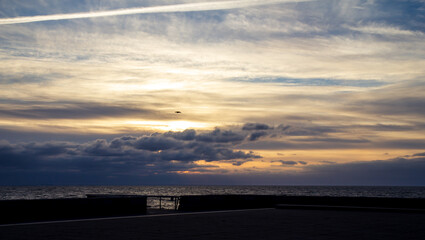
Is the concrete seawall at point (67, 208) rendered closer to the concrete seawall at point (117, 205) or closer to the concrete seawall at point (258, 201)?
the concrete seawall at point (117, 205)

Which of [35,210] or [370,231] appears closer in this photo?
[370,231]

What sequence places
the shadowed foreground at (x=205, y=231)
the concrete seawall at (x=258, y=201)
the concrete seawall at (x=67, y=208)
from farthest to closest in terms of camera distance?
1. the concrete seawall at (x=258, y=201)
2. the concrete seawall at (x=67, y=208)
3. the shadowed foreground at (x=205, y=231)

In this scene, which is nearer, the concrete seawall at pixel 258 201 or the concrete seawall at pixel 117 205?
the concrete seawall at pixel 117 205

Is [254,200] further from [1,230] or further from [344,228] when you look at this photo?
[1,230]

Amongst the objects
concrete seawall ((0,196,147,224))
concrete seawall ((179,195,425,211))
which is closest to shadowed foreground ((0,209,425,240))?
concrete seawall ((0,196,147,224))

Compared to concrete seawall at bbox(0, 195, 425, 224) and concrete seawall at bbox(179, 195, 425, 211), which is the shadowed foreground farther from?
concrete seawall at bbox(179, 195, 425, 211)

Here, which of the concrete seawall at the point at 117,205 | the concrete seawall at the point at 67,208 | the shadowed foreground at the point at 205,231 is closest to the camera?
the shadowed foreground at the point at 205,231

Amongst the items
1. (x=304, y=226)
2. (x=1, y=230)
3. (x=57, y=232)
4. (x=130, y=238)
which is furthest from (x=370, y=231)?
(x=1, y=230)

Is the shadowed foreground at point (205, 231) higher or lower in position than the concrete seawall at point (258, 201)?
lower

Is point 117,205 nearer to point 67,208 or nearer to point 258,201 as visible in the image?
point 67,208

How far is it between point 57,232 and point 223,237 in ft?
17.3

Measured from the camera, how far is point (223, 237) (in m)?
14.2

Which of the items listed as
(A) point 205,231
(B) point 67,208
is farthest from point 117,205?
(A) point 205,231

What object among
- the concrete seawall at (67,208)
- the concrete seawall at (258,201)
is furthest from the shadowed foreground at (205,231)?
the concrete seawall at (258,201)
